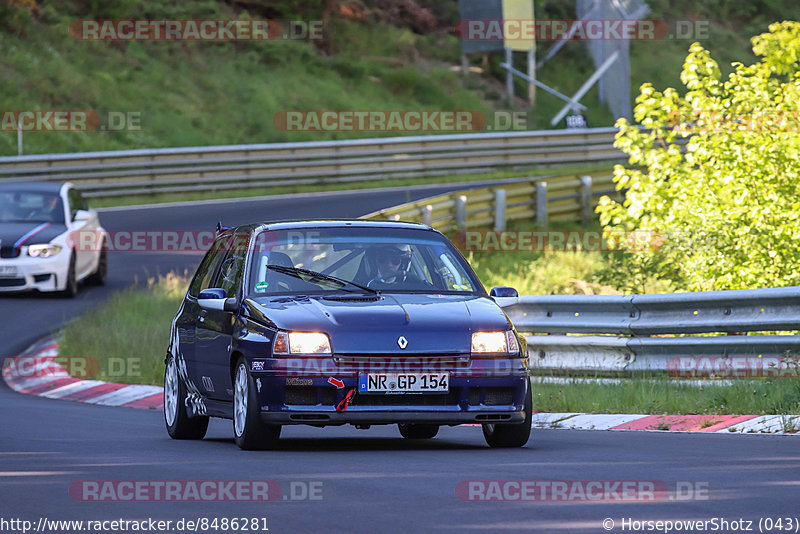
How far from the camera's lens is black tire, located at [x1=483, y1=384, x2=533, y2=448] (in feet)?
30.7

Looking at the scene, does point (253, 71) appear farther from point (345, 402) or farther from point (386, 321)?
point (345, 402)

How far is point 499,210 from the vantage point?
28250 mm

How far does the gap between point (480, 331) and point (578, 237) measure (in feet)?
64.8

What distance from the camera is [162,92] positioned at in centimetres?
3953

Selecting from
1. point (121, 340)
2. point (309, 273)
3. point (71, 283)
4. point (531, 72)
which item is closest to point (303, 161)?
point (71, 283)

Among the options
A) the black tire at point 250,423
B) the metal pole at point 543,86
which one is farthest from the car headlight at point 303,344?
the metal pole at point 543,86

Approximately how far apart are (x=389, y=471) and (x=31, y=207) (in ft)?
48.5

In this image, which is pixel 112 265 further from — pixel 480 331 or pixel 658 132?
pixel 480 331

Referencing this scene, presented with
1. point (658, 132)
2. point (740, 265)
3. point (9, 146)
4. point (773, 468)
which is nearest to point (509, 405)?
point (773, 468)

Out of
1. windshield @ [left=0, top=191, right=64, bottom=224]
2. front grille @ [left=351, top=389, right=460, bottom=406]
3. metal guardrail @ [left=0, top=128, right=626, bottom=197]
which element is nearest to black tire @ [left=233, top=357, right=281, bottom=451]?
front grille @ [left=351, top=389, right=460, bottom=406]

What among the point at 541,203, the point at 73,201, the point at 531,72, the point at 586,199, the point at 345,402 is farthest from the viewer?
the point at 531,72

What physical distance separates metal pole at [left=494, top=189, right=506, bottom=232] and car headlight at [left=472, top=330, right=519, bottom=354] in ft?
62.2

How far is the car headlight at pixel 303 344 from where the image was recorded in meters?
8.98

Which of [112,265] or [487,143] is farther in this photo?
[487,143]
